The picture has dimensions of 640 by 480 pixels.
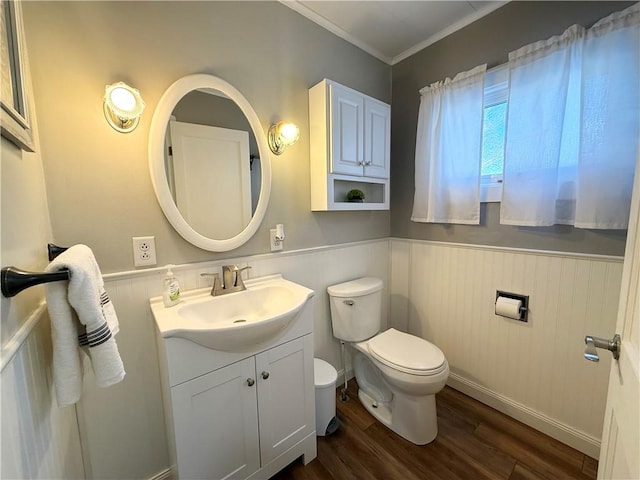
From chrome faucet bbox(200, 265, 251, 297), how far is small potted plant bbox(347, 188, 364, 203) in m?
0.87

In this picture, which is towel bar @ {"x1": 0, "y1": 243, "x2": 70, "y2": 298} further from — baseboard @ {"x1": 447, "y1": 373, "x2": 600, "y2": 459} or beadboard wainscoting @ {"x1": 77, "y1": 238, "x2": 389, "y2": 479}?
baseboard @ {"x1": 447, "y1": 373, "x2": 600, "y2": 459}

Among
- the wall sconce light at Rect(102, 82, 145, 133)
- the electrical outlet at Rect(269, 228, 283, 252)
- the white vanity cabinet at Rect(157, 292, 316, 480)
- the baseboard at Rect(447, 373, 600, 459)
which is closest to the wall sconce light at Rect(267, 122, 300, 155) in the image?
the electrical outlet at Rect(269, 228, 283, 252)

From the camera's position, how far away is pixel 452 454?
1.41 meters

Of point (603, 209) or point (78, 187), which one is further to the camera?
point (603, 209)

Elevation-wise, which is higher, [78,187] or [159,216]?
[78,187]

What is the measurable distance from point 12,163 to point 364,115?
1.55 metres

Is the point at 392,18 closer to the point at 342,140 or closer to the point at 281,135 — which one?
the point at 342,140

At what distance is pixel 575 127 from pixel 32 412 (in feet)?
7.30

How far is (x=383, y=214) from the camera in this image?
212 centimetres

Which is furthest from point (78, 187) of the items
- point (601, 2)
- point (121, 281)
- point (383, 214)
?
point (601, 2)

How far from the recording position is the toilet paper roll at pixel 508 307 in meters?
1.51

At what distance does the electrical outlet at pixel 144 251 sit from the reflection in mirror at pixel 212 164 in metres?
0.18

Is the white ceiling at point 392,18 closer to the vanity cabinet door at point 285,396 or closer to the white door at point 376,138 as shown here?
the white door at point 376,138

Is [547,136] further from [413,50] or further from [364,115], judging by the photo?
[413,50]
